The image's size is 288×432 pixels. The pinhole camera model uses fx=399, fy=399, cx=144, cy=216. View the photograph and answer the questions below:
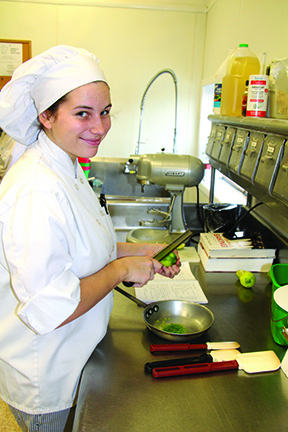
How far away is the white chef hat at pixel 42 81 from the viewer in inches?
40.3

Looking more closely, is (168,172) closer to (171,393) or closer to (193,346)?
(193,346)

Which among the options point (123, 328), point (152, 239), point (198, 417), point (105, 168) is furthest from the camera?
point (105, 168)

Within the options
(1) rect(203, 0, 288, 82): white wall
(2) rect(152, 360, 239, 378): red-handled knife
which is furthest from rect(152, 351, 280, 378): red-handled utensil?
(1) rect(203, 0, 288, 82): white wall

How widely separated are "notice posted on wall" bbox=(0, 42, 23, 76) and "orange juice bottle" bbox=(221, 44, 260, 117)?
3032 mm

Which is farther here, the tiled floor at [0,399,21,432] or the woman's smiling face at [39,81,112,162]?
the tiled floor at [0,399,21,432]

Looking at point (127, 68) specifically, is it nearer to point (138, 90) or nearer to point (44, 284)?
point (138, 90)

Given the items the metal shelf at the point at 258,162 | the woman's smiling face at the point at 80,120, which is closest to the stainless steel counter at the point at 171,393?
the metal shelf at the point at 258,162

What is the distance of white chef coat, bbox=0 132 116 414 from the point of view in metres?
0.90

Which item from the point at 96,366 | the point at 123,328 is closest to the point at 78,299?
the point at 96,366

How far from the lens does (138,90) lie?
4.40 meters

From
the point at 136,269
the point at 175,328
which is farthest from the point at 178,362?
the point at 136,269

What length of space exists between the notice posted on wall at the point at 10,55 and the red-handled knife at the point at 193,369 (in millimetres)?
4078

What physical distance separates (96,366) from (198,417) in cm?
31

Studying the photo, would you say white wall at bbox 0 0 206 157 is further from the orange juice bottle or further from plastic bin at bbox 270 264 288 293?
plastic bin at bbox 270 264 288 293
